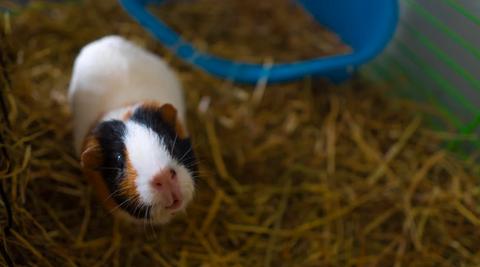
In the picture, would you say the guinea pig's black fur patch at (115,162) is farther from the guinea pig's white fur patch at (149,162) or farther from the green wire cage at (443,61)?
the green wire cage at (443,61)

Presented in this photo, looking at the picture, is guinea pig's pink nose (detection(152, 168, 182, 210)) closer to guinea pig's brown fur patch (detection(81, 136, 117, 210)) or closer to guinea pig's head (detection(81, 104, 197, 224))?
guinea pig's head (detection(81, 104, 197, 224))

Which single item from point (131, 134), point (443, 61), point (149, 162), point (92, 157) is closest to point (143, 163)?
point (149, 162)

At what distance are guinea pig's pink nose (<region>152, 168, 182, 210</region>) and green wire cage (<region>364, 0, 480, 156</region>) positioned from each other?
1.71m

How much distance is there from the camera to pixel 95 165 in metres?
1.68

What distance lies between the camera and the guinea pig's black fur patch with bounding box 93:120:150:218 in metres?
1.61

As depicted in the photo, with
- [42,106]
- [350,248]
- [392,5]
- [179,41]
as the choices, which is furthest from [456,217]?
[42,106]

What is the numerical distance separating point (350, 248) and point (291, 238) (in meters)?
0.28

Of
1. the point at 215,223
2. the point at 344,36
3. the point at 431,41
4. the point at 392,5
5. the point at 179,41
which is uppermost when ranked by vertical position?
the point at 392,5

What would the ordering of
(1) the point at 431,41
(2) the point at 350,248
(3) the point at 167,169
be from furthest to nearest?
1. (1) the point at 431,41
2. (2) the point at 350,248
3. (3) the point at 167,169

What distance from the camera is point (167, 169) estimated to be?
4.93 feet

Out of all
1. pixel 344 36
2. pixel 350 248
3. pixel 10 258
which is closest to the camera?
pixel 10 258

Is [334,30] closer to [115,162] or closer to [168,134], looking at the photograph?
[168,134]

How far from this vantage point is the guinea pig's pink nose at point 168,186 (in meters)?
1.49

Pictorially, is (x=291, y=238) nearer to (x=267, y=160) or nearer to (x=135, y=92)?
(x=267, y=160)
